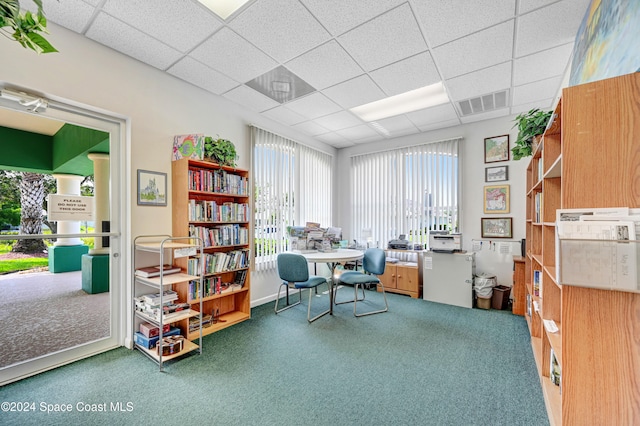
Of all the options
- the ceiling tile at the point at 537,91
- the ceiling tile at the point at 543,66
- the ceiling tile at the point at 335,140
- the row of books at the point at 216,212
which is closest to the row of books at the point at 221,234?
the row of books at the point at 216,212

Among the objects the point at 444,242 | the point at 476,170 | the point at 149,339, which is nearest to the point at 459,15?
the point at 476,170

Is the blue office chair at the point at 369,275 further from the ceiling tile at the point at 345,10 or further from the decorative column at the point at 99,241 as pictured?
the ceiling tile at the point at 345,10

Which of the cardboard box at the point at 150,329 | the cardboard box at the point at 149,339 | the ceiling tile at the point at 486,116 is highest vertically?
the ceiling tile at the point at 486,116

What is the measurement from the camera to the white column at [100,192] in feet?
8.64

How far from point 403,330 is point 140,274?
2.99 meters

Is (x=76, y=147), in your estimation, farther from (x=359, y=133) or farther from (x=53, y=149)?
(x=359, y=133)

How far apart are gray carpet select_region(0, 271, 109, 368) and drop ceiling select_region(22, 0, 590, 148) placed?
227 cm

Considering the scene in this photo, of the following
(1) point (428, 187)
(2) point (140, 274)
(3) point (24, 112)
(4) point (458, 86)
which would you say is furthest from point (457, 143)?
(3) point (24, 112)

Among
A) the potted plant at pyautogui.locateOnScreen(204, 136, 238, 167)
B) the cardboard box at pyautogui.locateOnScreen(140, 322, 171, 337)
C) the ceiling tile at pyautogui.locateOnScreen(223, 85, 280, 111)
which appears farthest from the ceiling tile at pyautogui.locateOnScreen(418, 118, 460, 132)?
the cardboard box at pyautogui.locateOnScreen(140, 322, 171, 337)

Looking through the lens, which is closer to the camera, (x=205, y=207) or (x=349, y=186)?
(x=205, y=207)

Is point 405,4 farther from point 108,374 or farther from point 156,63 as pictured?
point 108,374

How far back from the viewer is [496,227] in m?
4.30

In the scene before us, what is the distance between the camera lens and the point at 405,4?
2.07 metres

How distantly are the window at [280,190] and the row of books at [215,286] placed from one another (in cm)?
52
